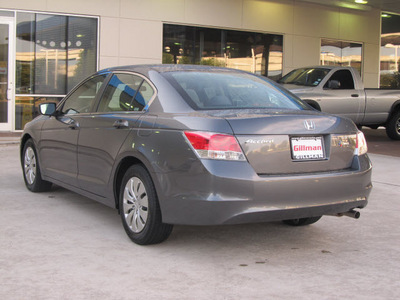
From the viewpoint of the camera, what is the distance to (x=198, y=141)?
4.21 metres

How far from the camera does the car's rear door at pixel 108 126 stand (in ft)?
16.5

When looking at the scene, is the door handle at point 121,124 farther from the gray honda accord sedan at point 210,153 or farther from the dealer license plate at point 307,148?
the dealer license plate at point 307,148

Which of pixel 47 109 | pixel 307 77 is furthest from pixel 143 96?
pixel 307 77

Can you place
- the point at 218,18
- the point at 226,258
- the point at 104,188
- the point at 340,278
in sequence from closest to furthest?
the point at 340,278
the point at 226,258
the point at 104,188
the point at 218,18

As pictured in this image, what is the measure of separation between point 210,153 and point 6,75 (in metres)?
12.2

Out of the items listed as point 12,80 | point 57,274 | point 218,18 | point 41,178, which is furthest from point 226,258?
point 218,18

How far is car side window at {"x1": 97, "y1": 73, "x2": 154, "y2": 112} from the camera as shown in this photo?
506 cm

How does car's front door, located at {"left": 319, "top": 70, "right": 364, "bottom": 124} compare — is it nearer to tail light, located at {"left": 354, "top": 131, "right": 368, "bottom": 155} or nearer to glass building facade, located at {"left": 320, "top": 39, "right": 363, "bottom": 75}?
glass building facade, located at {"left": 320, "top": 39, "right": 363, "bottom": 75}

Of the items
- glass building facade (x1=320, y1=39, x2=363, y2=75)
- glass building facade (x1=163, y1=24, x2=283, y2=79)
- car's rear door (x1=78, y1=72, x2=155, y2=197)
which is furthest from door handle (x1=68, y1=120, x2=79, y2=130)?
glass building facade (x1=320, y1=39, x2=363, y2=75)

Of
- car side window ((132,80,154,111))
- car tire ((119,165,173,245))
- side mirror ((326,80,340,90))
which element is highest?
side mirror ((326,80,340,90))

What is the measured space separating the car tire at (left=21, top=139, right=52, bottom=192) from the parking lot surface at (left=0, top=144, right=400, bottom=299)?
0.68m

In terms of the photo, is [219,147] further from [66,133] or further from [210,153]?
[66,133]

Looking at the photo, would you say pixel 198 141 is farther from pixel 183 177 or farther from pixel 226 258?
pixel 226 258

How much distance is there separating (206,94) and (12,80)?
11.3 metres
